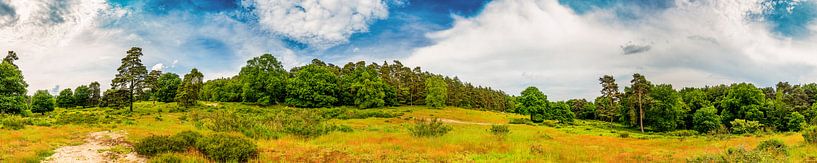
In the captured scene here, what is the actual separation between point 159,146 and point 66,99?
357 feet

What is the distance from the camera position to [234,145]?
657 inches

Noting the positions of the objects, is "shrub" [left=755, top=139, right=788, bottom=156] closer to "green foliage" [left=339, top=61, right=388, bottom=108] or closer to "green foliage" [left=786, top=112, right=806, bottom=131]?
"green foliage" [left=786, top=112, right=806, bottom=131]

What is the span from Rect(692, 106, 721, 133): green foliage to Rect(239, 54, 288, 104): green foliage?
258 ft

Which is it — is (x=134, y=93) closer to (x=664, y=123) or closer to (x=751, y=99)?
(x=664, y=123)

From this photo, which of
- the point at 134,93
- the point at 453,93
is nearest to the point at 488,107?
the point at 453,93

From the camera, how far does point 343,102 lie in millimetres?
92875

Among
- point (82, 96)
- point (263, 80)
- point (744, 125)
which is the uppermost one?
point (263, 80)

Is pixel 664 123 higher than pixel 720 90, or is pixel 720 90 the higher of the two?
pixel 720 90

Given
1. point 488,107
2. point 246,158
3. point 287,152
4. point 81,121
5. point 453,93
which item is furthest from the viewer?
point 488,107

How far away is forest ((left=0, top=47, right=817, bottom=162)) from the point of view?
38562 mm

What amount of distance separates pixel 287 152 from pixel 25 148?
35.4 feet

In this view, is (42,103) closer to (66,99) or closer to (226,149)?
(66,99)

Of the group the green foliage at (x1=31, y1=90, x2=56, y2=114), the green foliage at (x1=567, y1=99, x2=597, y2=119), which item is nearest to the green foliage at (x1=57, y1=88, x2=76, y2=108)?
the green foliage at (x1=31, y1=90, x2=56, y2=114)

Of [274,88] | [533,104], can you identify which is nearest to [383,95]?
[274,88]
